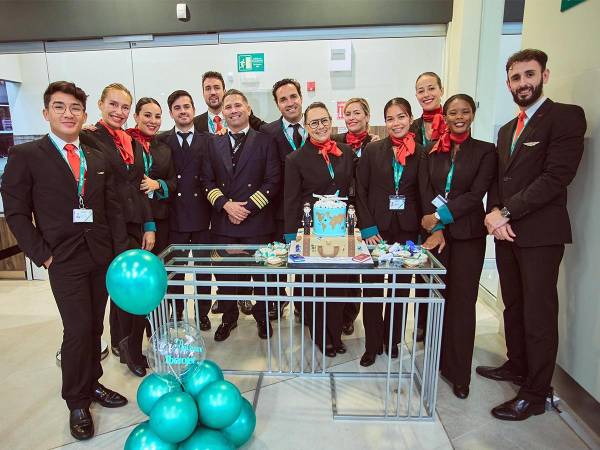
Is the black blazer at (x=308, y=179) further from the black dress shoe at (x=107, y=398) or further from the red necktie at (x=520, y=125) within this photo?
the black dress shoe at (x=107, y=398)

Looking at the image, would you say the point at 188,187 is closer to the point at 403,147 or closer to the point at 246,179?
the point at 246,179

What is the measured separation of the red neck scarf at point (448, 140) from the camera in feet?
7.57

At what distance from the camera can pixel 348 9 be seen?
13.7 feet

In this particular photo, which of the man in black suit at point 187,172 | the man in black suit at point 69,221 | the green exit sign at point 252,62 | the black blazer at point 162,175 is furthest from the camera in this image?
the green exit sign at point 252,62

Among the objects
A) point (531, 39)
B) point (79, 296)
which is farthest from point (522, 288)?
point (79, 296)

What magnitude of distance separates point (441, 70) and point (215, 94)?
2.49 meters

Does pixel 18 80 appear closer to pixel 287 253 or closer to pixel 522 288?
pixel 287 253

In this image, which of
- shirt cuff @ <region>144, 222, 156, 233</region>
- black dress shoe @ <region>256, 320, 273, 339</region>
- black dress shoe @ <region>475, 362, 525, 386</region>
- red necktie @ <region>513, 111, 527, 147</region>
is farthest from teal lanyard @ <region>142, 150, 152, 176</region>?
black dress shoe @ <region>475, 362, 525, 386</region>

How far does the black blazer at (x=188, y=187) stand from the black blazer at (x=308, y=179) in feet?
2.27

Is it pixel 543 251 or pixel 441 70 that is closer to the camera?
pixel 543 251

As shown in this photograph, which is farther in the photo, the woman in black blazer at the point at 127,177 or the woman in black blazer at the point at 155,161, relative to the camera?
the woman in black blazer at the point at 155,161

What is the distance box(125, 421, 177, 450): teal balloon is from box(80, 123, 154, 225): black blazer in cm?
120

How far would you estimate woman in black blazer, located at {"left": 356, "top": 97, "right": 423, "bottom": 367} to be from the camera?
8.09 feet

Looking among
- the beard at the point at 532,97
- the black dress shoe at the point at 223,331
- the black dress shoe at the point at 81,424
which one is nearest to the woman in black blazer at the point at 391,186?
the beard at the point at 532,97
